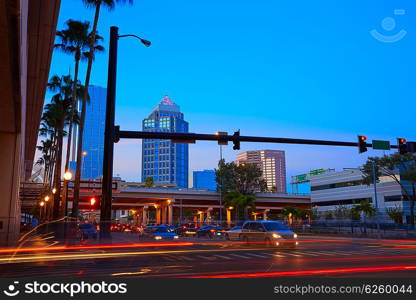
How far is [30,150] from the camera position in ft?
163

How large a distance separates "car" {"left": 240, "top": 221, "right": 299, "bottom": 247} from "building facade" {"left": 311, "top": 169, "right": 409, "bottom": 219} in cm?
6199

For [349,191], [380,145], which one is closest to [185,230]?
[380,145]

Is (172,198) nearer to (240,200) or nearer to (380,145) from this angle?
(240,200)

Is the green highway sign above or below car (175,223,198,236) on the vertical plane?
above

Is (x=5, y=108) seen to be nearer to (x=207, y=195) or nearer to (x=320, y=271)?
(x=320, y=271)

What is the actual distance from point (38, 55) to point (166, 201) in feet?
260

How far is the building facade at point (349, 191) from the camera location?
8394 cm

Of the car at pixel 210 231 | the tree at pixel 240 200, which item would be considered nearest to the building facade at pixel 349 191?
the tree at pixel 240 200


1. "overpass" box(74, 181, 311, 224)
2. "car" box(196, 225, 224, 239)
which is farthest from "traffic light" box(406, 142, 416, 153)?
"overpass" box(74, 181, 311, 224)

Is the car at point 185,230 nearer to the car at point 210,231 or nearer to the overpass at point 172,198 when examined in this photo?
the car at point 210,231

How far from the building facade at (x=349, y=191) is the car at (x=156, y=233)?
61.5 m

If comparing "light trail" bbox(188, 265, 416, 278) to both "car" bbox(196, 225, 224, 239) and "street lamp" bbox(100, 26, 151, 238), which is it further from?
"car" bbox(196, 225, 224, 239)

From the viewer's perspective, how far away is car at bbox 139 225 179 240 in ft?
105

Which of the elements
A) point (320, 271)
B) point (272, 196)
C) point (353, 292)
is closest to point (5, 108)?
point (320, 271)
